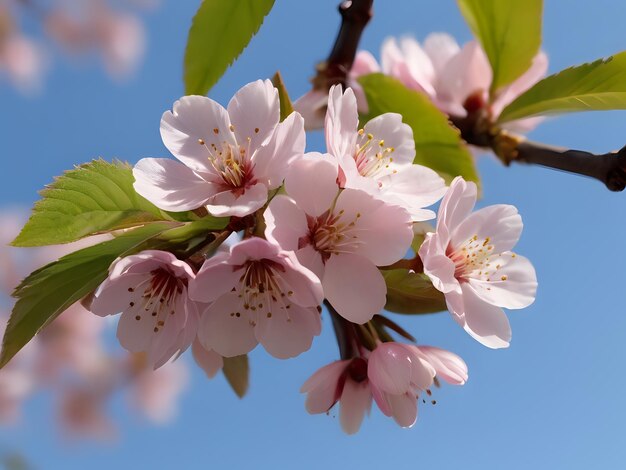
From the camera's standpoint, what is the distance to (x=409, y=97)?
88 cm

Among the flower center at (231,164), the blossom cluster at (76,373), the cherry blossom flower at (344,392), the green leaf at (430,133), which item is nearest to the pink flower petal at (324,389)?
the cherry blossom flower at (344,392)

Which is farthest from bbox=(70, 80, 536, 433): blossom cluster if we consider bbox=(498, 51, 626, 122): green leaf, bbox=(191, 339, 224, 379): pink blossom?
bbox=(498, 51, 626, 122): green leaf

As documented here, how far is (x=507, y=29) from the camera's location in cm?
96

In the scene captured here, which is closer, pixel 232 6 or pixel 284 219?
pixel 284 219

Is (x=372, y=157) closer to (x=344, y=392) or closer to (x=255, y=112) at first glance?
(x=255, y=112)

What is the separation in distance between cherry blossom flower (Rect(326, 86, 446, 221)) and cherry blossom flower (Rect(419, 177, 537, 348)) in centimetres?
3

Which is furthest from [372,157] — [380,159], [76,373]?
[76,373]

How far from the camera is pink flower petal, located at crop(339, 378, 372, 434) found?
660 millimetres

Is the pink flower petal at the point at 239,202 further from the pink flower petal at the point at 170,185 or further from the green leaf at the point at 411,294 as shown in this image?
the green leaf at the point at 411,294

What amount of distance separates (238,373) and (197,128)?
328 mm

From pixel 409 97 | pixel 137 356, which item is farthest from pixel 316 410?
pixel 137 356

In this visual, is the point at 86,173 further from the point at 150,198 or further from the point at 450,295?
the point at 450,295

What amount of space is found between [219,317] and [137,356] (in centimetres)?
184

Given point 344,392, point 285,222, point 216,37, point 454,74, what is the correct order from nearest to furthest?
point 285,222 → point 344,392 → point 216,37 → point 454,74
